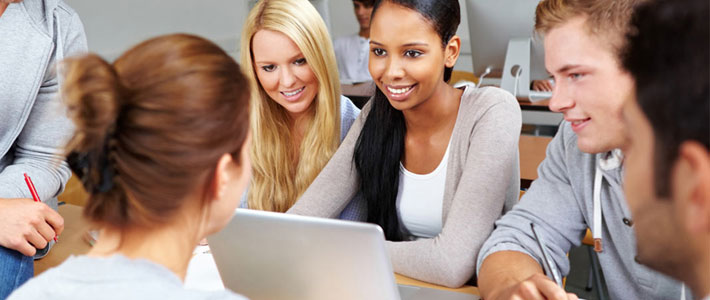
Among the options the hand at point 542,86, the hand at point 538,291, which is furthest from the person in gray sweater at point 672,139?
the hand at point 542,86

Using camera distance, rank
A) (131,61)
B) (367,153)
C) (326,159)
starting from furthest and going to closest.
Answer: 1. (326,159)
2. (367,153)
3. (131,61)

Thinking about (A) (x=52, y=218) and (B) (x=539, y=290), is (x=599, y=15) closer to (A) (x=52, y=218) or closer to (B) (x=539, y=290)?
(B) (x=539, y=290)

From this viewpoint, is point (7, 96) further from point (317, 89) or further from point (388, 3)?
point (388, 3)

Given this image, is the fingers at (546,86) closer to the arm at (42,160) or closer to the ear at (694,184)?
the arm at (42,160)

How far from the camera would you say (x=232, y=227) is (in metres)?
1.06

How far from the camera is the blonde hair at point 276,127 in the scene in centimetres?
167

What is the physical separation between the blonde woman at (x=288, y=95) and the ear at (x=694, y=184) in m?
1.13

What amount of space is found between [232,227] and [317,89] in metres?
0.76

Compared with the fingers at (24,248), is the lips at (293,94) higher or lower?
higher

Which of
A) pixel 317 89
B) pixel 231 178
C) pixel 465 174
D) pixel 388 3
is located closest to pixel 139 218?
pixel 231 178

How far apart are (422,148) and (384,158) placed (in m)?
0.10

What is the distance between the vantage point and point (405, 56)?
150 cm

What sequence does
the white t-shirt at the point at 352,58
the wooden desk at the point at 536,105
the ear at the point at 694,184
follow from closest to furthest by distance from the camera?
the ear at the point at 694,184 < the wooden desk at the point at 536,105 < the white t-shirt at the point at 352,58

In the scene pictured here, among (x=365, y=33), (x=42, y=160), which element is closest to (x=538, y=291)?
(x=42, y=160)
